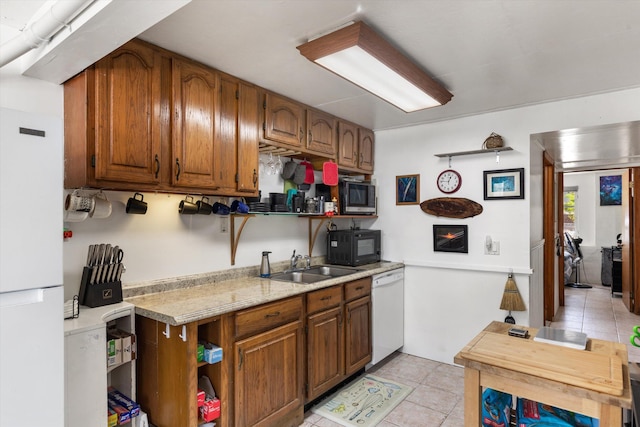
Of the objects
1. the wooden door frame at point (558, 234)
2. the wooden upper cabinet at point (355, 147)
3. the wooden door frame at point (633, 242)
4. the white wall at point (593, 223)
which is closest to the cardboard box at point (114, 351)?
the wooden upper cabinet at point (355, 147)

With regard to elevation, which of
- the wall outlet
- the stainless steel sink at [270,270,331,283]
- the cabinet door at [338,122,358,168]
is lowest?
the stainless steel sink at [270,270,331,283]

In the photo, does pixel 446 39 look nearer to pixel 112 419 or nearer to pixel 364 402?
pixel 364 402

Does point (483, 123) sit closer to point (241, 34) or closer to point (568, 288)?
point (241, 34)

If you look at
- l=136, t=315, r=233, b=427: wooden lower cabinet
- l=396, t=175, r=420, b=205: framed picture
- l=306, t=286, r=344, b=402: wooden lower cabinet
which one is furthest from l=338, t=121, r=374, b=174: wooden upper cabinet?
l=136, t=315, r=233, b=427: wooden lower cabinet

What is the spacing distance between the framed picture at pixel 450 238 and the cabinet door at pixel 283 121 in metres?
1.62

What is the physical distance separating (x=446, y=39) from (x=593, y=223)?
24.4ft

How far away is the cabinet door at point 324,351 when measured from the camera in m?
2.52

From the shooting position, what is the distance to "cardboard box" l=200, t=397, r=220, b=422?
1.86 meters

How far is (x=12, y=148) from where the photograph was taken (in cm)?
127

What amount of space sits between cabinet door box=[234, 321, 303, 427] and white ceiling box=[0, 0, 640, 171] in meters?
A: 1.66

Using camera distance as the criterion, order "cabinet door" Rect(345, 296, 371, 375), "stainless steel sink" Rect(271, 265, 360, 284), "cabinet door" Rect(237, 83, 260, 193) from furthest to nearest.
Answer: "stainless steel sink" Rect(271, 265, 360, 284) → "cabinet door" Rect(345, 296, 371, 375) → "cabinet door" Rect(237, 83, 260, 193)

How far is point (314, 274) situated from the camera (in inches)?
125

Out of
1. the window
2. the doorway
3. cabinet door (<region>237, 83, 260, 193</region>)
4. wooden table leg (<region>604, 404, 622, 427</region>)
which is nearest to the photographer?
wooden table leg (<region>604, 404, 622, 427</region>)

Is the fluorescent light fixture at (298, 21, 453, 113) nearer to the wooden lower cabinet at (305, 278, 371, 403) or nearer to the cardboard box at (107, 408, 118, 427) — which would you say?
the wooden lower cabinet at (305, 278, 371, 403)
